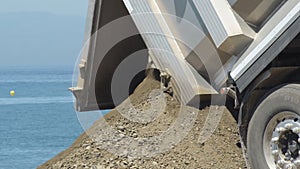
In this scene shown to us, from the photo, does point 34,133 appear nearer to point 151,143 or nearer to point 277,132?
point 151,143

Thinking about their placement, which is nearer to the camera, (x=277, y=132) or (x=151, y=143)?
(x=277, y=132)

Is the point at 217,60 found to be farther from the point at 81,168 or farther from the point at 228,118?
the point at 81,168

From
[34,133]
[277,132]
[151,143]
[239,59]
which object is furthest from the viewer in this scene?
[34,133]

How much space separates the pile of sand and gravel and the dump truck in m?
0.21

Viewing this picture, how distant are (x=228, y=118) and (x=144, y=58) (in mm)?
1714

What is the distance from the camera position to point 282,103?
20.3ft

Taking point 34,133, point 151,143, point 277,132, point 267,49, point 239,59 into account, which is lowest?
point 34,133

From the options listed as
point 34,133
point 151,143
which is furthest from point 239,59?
point 34,133

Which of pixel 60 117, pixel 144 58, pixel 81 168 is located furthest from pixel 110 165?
pixel 60 117

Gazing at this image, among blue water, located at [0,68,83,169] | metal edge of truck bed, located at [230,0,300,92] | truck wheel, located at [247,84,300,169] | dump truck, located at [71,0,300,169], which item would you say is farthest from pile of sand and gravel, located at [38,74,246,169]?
blue water, located at [0,68,83,169]

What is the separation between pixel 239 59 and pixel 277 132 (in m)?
0.85

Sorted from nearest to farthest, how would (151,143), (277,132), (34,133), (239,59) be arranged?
1. (277,132)
2. (239,59)
3. (151,143)
4. (34,133)

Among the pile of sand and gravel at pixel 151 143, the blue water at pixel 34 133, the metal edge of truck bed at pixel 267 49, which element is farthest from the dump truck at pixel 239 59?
the blue water at pixel 34 133

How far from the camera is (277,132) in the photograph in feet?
20.3
